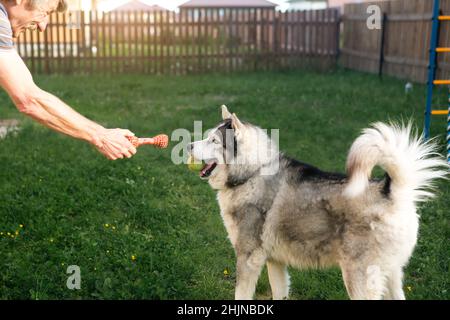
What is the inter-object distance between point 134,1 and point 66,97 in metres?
17.6

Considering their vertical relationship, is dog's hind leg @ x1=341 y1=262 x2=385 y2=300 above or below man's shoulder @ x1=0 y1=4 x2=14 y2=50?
below

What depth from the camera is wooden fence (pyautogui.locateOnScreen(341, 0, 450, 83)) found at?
41.7 ft

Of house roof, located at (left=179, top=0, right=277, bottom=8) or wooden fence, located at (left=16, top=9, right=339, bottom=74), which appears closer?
wooden fence, located at (left=16, top=9, right=339, bottom=74)

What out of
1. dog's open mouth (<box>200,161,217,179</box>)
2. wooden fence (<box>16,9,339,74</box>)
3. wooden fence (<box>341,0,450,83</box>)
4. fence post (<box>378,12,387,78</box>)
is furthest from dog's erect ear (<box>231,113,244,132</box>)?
wooden fence (<box>16,9,339,74</box>)

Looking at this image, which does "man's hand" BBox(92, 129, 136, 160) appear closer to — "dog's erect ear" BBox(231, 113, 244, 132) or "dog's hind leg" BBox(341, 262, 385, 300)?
"dog's erect ear" BBox(231, 113, 244, 132)

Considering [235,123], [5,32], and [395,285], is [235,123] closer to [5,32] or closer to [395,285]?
[395,285]

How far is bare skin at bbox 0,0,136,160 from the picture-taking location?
2.92 m

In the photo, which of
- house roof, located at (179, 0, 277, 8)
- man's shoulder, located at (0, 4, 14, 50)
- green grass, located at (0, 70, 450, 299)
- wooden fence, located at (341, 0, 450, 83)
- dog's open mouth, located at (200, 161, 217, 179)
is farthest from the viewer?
house roof, located at (179, 0, 277, 8)

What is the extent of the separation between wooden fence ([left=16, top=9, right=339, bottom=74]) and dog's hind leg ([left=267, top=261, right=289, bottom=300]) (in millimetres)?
12964

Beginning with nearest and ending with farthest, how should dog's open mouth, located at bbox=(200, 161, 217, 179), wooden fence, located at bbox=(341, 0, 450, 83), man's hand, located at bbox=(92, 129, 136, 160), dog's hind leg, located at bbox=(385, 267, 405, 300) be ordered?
man's hand, located at bbox=(92, 129, 136, 160)
dog's hind leg, located at bbox=(385, 267, 405, 300)
dog's open mouth, located at bbox=(200, 161, 217, 179)
wooden fence, located at bbox=(341, 0, 450, 83)

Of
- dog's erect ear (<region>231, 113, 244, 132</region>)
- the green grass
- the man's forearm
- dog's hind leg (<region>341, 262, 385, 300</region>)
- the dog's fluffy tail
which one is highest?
the man's forearm

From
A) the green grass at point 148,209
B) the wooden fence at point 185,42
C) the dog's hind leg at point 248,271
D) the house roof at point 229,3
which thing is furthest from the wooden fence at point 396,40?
the house roof at point 229,3

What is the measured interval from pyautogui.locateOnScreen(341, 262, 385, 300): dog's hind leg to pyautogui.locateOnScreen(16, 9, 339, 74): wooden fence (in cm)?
1365

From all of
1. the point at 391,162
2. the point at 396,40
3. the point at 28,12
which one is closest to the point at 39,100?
the point at 28,12
